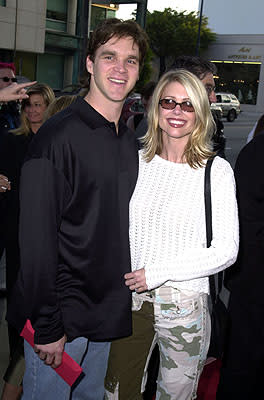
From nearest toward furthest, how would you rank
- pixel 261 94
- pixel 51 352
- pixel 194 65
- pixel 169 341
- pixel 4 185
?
pixel 51 352 → pixel 169 341 → pixel 194 65 → pixel 4 185 → pixel 261 94

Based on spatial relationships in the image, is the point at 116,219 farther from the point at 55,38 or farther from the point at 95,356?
the point at 55,38

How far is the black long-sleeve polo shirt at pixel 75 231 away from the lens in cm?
195

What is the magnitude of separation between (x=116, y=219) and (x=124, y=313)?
0.47 metres

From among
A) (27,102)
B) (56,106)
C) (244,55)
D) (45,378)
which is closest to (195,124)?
(45,378)

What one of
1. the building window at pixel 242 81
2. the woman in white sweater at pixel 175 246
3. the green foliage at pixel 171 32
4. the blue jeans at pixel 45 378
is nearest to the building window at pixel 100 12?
the green foliage at pixel 171 32

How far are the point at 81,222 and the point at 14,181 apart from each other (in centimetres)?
188

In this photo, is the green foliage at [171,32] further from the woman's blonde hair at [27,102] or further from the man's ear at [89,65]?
the man's ear at [89,65]

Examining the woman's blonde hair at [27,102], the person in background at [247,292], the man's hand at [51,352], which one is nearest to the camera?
the man's hand at [51,352]

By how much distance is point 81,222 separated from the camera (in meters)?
2.09

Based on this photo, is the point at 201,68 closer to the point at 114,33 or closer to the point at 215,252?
the point at 114,33

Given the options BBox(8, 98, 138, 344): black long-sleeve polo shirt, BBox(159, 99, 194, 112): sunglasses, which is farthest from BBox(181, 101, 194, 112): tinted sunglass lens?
BBox(8, 98, 138, 344): black long-sleeve polo shirt

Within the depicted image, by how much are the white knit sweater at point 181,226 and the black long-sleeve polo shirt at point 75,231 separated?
0.12m

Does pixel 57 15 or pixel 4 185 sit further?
pixel 57 15

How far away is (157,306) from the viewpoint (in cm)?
237
